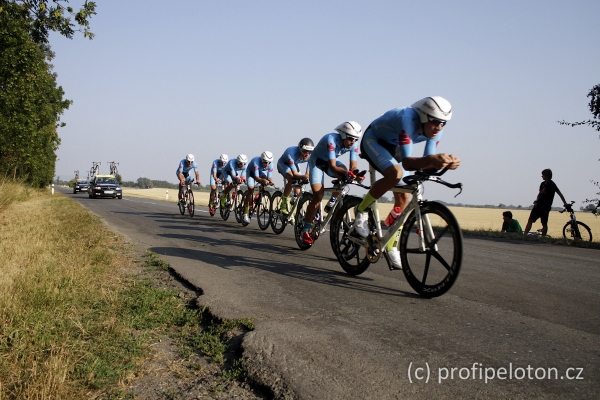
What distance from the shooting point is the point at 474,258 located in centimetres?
728

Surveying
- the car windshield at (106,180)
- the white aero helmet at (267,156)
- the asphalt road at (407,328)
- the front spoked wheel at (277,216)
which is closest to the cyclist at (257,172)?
the white aero helmet at (267,156)

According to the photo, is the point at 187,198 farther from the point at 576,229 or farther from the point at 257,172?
the point at 576,229

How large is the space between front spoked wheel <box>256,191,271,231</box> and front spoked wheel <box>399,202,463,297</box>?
6.87 meters

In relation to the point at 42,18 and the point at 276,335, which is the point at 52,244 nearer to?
the point at 276,335

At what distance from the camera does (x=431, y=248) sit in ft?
14.5

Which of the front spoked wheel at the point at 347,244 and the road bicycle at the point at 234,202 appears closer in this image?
the front spoked wheel at the point at 347,244

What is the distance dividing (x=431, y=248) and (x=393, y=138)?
4.69ft

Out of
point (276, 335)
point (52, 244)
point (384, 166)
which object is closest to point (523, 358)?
point (276, 335)

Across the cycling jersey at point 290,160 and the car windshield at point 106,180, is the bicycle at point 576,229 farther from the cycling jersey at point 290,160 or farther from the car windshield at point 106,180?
the car windshield at point 106,180

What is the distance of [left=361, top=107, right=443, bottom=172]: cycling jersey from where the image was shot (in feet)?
15.3

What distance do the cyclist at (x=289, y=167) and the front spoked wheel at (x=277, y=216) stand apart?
0.21 m

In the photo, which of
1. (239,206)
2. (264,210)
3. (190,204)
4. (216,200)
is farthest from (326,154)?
(190,204)

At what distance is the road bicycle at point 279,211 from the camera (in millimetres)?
9914

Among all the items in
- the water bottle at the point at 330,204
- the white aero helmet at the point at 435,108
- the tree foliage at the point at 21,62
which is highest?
the tree foliage at the point at 21,62
